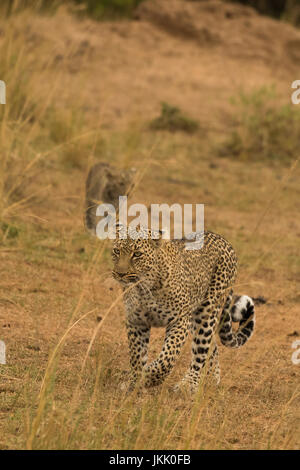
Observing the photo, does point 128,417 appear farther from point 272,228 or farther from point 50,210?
point 272,228

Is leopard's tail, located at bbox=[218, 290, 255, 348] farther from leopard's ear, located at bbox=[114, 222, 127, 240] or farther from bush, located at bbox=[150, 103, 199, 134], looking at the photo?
bush, located at bbox=[150, 103, 199, 134]

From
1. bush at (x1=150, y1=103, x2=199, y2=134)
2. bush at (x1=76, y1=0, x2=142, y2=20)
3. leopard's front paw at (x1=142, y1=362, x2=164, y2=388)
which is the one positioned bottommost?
bush at (x1=150, y1=103, x2=199, y2=134)

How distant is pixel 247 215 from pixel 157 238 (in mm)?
4587

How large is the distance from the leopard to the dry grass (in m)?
0.14

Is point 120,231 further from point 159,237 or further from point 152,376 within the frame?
point 152,376

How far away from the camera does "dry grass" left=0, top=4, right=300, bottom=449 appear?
13.3 ft

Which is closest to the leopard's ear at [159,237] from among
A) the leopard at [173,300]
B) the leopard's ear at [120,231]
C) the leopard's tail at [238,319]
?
the leopard at [173,300]

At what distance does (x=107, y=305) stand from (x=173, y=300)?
4.96 ft

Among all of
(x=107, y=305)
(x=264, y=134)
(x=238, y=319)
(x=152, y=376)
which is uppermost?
(x=238, y=319)

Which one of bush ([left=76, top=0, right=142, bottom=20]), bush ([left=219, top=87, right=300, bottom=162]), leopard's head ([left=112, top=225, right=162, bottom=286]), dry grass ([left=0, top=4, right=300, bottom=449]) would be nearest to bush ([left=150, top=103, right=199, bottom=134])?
dry grass ([left=0, top=4, right=300, bottom=449])

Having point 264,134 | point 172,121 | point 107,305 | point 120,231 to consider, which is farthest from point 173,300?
point 172,121

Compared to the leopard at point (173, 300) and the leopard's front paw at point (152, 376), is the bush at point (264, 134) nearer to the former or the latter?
the leopard at point (173, 300)

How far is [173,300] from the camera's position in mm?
4977

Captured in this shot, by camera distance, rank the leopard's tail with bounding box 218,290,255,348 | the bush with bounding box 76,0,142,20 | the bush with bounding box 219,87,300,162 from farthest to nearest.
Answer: the bush with bounding box 76,0,142,20 → the bush with bounding box 219,87,300,162 → the leopard's tail with bounding box 218,290,255,348
